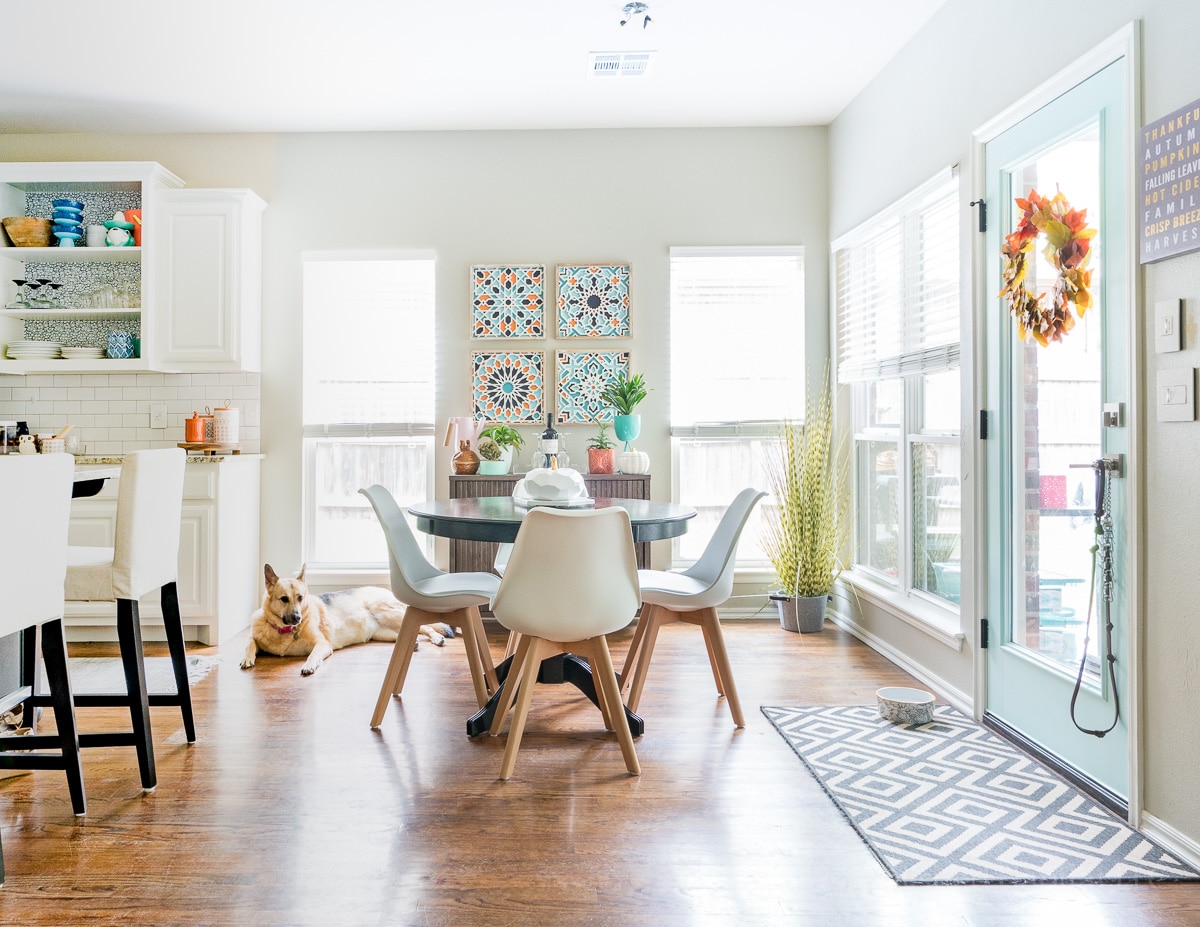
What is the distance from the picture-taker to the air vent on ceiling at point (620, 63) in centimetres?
390

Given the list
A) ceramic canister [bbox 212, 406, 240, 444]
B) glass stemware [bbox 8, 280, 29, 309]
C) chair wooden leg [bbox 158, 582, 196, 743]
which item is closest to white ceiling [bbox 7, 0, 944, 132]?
glass stemware [bbox 8, 280, 29, 309]

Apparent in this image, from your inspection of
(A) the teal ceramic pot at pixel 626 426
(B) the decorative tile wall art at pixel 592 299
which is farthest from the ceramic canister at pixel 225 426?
(A) the teal ceramic pot at pixel 626 426

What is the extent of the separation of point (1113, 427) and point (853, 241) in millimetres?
2416

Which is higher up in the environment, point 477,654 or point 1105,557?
point 1105,557

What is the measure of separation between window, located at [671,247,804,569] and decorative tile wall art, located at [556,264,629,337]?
0.31 m

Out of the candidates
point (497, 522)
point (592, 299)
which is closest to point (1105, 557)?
point (497, 522)

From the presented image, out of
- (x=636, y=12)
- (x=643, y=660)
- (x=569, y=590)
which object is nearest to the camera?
(x=569, y=590)

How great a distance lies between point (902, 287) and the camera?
401 cm

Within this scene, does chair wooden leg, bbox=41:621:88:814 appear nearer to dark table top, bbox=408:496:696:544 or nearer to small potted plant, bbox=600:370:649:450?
dark table top, bbox=408:496:696:544

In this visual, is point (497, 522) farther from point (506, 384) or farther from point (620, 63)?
point (620, 63)

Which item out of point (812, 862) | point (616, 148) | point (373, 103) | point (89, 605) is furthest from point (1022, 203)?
point (89, 605)

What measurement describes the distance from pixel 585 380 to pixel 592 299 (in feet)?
1.54

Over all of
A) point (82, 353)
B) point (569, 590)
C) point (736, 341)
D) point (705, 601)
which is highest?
point (736, 341)

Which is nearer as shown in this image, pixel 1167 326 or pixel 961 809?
pixel 1167 326
